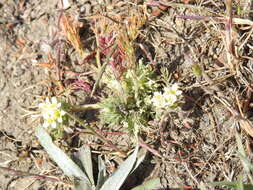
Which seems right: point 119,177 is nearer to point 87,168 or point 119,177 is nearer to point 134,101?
point 87,168

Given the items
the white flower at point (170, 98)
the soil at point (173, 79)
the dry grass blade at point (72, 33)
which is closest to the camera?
the white flower at point (170, 98)

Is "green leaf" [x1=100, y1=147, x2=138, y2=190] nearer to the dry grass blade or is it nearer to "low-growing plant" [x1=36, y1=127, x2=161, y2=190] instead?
"low-growing plant" [x1=36, y1=127, x2=161, y2=190]

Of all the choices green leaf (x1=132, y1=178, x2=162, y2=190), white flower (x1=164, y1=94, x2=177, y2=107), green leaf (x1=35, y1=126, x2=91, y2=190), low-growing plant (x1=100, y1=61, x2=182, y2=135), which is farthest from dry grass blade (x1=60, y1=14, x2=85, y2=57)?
green leaf (x1=132, y1=178, x2=162, y2=190)

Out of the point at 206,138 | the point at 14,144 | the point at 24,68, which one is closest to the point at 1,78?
the point at 24,68

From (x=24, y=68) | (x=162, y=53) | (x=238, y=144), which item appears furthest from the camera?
(x=24, y=68)

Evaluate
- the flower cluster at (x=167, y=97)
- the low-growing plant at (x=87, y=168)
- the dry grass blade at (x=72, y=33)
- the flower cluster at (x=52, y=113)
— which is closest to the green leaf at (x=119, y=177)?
the low-growing plant at (x=87, y=168)

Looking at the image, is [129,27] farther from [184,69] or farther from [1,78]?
[1,78]

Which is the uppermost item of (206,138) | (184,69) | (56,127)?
(184,69)

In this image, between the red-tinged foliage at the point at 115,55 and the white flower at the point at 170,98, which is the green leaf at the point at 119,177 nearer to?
the white flower at the point at 170,98
